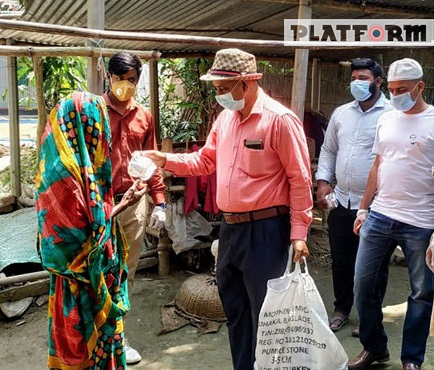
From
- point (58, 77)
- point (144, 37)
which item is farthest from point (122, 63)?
point (58, 77)

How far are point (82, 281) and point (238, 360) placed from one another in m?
1.03

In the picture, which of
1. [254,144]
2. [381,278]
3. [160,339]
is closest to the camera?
[254,144]

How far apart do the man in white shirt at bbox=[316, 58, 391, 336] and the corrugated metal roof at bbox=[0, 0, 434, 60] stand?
2.78ft

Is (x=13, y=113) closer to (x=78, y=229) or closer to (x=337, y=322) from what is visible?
(x=78, y=229)

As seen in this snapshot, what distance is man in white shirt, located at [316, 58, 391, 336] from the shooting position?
11.7ft

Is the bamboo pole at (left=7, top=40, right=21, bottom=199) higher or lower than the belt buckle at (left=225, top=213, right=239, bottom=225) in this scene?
higher

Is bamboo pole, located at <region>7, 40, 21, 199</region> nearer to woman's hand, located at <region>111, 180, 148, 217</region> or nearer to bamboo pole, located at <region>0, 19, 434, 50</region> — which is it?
bamboo pole, located at <region>0, 19, 434, 50</region>

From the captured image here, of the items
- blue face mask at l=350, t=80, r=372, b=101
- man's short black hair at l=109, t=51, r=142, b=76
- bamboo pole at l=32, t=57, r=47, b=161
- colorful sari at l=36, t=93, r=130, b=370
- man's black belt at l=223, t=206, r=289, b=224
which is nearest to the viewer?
colorful sari at l=36, t=93, r=130, b=370

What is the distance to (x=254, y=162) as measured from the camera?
265 centimetres

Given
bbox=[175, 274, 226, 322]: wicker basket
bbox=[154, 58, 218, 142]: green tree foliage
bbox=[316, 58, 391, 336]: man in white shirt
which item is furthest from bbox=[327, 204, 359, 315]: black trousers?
bbox=[154, 58, 218, 142]: green tree foliage

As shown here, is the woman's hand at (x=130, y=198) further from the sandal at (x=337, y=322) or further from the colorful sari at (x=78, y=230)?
the sandal at (x=337, y=322)

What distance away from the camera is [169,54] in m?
6.35

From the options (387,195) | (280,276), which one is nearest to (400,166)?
(387,195)

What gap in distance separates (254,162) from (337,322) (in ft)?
6.30
